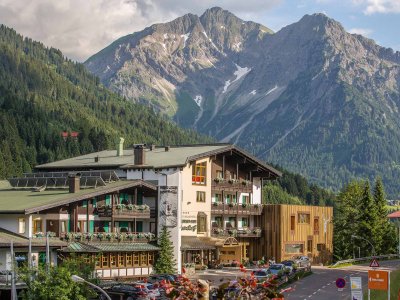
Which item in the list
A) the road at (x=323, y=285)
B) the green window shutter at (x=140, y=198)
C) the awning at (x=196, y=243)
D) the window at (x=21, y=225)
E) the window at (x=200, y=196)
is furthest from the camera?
the window at (x=200, y=196)

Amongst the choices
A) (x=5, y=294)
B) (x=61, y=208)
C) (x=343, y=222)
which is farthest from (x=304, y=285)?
(x=343, y=222)

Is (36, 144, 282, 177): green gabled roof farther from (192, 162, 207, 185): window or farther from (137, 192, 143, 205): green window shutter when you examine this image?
(137, 192, 143, 205): green window shutter

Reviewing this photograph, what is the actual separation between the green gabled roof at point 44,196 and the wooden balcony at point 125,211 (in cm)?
198

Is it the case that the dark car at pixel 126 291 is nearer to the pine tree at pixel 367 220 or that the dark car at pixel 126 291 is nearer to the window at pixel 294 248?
the window at pixel 294 248

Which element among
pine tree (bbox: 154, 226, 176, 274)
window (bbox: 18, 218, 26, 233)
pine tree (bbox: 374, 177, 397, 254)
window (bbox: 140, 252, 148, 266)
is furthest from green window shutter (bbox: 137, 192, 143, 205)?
pine tree (bbox: 374, 177, 397, 254)

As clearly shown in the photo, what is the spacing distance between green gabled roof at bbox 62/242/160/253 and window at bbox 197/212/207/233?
1076cm

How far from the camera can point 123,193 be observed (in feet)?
281

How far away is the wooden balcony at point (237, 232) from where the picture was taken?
9796 cm

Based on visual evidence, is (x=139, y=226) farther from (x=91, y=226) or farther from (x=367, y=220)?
(x=367, y=220)

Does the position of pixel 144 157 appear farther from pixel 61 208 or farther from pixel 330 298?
pixel 330 298

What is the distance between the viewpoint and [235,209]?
101812 mm

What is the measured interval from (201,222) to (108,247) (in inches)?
787

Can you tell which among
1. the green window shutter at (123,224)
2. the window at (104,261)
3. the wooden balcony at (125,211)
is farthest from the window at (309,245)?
the window at (104,261)

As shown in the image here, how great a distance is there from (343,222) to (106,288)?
244ft
